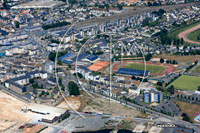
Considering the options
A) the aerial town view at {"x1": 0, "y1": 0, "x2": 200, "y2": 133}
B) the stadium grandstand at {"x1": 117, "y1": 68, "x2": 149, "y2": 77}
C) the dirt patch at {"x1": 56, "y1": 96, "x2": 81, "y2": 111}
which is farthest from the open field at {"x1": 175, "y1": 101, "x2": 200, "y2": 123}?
the dirt patch at {"x1": 56, "y1": 96, "x2": 81, "y2": 111}

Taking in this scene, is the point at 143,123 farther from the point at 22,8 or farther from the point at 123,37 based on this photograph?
the point at 22,8

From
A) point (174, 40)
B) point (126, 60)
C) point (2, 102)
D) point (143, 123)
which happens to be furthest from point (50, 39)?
point (143, 123)

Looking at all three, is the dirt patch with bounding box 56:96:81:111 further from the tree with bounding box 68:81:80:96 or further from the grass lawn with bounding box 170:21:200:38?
the grass lawn with bounding box 170:21:200:38

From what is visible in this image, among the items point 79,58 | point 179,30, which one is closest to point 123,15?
point 179,30

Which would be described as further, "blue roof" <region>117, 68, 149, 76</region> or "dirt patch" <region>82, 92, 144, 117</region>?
"blue roof" <region>117, 68, 149, 76</region>

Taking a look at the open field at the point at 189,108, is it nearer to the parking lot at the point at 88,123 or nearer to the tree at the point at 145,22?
the parking lot at the point at 88,123

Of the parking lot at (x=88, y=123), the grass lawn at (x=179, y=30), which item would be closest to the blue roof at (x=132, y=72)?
the parking lot at (x=88, y=123)
